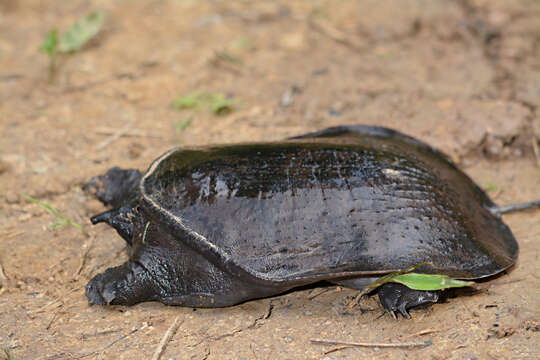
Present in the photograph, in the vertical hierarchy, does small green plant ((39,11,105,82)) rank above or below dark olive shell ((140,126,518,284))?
above

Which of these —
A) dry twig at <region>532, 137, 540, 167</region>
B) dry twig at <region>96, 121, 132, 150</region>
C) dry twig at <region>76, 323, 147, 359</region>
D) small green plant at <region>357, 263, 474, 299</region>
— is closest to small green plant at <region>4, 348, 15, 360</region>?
dry twig at <region>76, 323, 147, 359</region>

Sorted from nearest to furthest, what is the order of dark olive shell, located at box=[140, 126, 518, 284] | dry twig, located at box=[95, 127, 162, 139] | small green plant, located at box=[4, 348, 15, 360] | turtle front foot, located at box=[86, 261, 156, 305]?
small green plant, located at box=[4, 348, 15, 360]
dark olive shell, located at box=[140, 126, 518, 284]
turtle front foot, located at box=[86, 261, 156, 305]
dry twig, located at box=[95, 127, 162, 139]

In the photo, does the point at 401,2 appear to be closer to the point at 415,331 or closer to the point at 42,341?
the point at 415,331

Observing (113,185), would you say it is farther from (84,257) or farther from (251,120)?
(251,120)

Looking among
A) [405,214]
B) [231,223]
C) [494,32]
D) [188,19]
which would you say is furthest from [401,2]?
[231,223]

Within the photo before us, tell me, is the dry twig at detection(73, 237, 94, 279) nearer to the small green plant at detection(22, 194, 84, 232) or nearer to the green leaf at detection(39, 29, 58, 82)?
the small green plant at detection(22, 194, 84, 232)

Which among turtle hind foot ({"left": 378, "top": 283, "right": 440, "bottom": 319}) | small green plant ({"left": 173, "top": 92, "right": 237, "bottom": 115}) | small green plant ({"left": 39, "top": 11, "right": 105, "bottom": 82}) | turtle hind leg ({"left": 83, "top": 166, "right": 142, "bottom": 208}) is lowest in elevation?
turtle hind foot ({"left": 378, "top": 283, "right": 440, "bottom": 319})

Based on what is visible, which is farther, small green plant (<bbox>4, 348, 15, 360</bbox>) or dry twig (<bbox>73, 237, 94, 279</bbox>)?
dry twig (<bbox>73, 237, 94, 279</bbox>)
